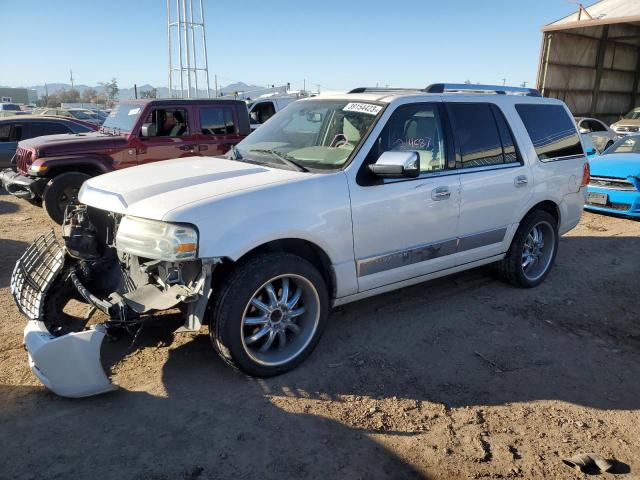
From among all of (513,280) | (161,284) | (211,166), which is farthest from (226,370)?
(513,280)

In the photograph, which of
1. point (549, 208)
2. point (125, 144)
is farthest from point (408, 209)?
point (125, 144)

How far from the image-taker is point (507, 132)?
4.79 metres

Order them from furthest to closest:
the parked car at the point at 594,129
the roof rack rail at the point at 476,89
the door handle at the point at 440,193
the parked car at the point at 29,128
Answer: the parked car at the point at 594,129 < the parked car at the point at 29,128 < the roof rack rail at the point at 476,89 < the door handle at the point at 440,193

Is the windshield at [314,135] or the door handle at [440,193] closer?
the windshield at [314,135]

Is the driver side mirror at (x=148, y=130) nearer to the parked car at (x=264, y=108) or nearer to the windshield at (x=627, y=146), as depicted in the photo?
the parked car at (x=264, y=108)

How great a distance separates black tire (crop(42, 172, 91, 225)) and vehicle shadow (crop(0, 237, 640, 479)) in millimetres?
4677

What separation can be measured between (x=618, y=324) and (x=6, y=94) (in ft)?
253

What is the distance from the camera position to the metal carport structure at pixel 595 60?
1656 cm

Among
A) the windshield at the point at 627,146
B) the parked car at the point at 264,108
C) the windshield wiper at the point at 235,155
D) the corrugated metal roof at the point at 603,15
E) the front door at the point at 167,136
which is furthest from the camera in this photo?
the corrugated metal roof at the point at 603,15

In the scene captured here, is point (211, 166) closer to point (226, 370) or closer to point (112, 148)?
point (226, 370)

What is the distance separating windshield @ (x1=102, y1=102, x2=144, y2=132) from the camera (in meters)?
8.41

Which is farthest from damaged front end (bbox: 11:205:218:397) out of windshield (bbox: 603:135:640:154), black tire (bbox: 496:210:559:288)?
windshield (bbox: 603:135:640:154)

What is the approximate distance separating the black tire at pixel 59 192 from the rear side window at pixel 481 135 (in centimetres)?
594

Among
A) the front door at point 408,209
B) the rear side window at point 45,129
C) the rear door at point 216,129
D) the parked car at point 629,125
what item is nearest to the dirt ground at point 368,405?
the front door at point 408,209
